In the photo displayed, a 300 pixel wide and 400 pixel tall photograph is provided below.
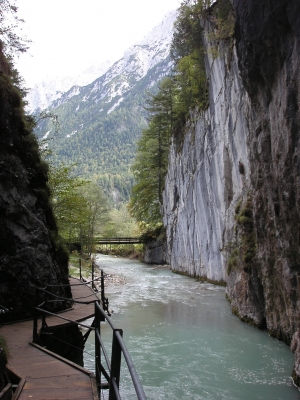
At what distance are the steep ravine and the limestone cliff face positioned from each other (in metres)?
5.47

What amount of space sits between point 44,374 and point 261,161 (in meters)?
6.84

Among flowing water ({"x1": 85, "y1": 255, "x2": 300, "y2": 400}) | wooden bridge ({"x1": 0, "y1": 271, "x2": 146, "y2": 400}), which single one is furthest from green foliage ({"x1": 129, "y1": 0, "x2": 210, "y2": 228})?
wooden bridge ({"x1": 0, "y1": 271, "x2": 146, "y2": 400})

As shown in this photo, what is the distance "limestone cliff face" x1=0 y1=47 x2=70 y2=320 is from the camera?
789 cm

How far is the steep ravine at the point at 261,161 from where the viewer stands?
265 inches

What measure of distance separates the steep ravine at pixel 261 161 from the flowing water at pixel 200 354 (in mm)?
576

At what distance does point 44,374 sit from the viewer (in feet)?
15.8

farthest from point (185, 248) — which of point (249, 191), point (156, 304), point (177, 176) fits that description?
point (249, 191)

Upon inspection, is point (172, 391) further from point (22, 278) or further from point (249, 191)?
point (249, 191)

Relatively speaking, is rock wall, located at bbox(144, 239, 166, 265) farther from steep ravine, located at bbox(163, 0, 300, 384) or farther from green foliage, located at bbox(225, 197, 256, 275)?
green foliage, located at bbox(225, 197, 256, 275)

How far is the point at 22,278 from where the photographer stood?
26.2ft

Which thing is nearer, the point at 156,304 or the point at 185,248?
the point at 156,304

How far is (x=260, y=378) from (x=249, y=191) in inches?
276

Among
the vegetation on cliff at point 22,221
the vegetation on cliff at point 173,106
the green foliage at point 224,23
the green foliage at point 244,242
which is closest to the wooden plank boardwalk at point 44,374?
the vegetation on cliff at point 22,221

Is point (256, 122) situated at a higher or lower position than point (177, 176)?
lower
